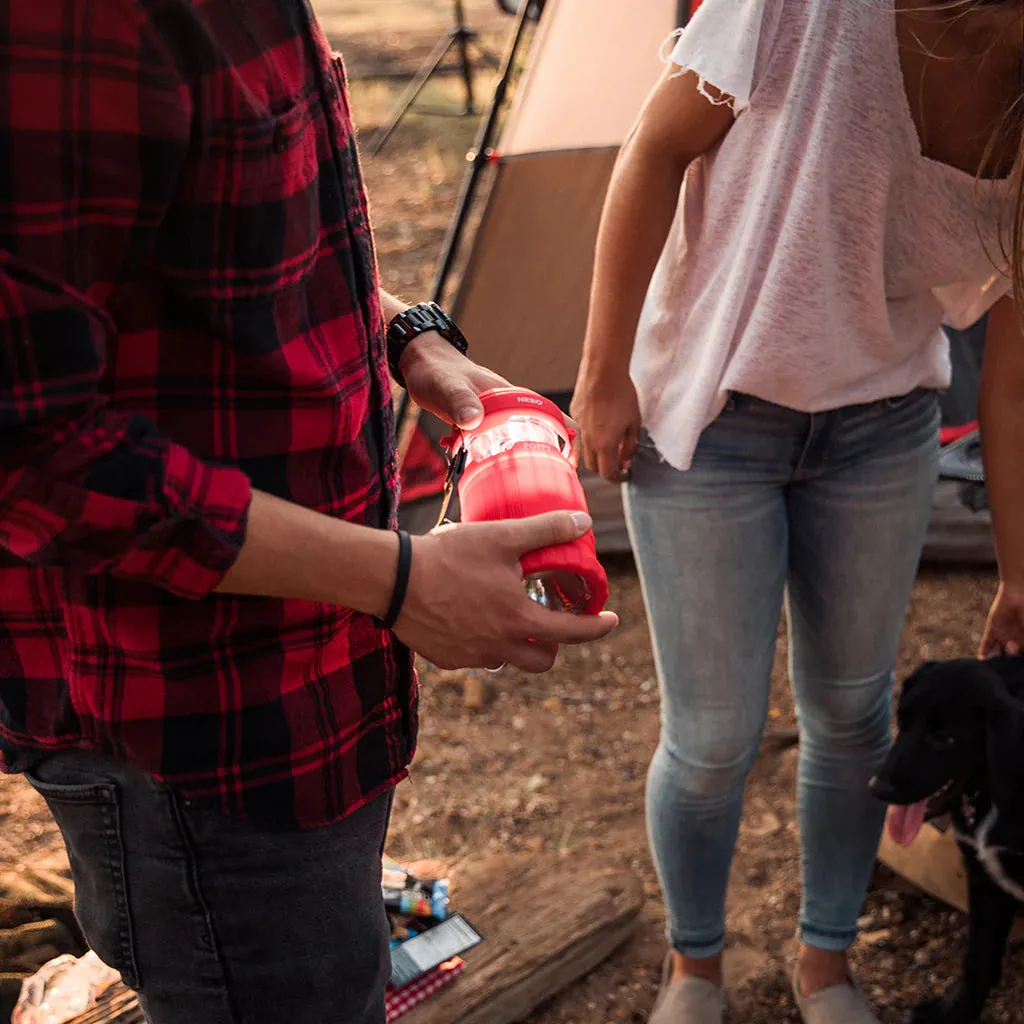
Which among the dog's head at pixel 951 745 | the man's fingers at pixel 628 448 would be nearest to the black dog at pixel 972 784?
the dog's head at pixel 951 745

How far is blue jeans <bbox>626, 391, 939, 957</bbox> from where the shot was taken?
1.66 metres

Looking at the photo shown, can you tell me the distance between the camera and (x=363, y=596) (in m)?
0.93

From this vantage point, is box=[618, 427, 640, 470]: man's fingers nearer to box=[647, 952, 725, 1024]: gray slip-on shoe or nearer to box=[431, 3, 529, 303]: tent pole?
box=[647, 952, 725, 1024]: gray slip-on shoe

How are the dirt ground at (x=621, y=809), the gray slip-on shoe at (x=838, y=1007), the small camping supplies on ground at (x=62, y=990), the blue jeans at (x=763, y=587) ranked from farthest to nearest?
the dirt ground at (x=621, y=809), the gray slip-on shoe at (x=838, y=1007), the small camping supplies on ground at (x=62, y=990), the blue jeans at (x=763, y=587)

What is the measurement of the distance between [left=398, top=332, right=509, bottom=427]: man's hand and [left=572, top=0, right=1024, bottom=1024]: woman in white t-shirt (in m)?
0.43

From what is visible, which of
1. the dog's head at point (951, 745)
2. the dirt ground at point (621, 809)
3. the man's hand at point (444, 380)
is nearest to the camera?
the man's hand at point (444, 380)

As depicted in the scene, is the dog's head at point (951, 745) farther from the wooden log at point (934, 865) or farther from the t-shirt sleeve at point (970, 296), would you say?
the t-shirt sleeve at point (970, 296)

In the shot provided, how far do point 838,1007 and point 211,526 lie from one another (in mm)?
1664

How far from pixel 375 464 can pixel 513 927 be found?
1.38m

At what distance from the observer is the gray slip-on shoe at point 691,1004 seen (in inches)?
78.5

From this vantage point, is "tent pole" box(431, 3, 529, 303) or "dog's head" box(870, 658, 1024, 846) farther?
"tent pole" box(431, 3, 529, 303)

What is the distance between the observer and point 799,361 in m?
1.58

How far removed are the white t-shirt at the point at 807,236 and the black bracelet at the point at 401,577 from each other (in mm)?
741

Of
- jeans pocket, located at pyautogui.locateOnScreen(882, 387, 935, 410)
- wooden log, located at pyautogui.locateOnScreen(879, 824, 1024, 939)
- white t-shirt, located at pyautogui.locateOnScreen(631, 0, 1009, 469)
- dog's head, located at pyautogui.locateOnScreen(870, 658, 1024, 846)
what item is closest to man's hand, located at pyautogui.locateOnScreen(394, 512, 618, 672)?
white t-shirt, located at pyautogui.locateOnScreen(631, 0, 1009, 469)
